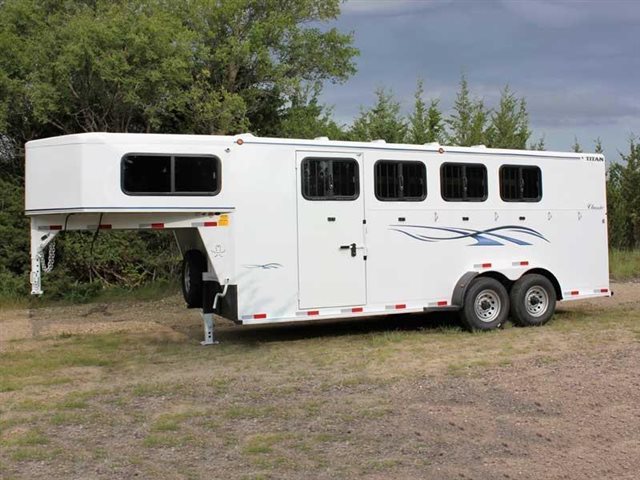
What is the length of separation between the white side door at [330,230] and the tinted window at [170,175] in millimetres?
1213

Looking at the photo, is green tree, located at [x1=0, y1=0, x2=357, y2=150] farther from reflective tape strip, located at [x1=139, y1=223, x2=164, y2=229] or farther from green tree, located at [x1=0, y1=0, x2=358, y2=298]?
reflective tape strip, located at [x1=139, y1=223, x2=164, y2=229]

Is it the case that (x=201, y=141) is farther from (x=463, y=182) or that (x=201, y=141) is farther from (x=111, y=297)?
(x=111, y=297)

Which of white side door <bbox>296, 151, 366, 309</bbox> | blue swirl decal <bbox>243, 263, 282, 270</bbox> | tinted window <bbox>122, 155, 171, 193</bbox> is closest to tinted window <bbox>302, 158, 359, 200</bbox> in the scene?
white side door <bbox>296, 151, 366, 309</bbox>

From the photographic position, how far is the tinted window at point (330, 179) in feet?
30.9

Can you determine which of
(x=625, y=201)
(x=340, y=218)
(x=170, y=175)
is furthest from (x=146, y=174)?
(x=625, y=201)

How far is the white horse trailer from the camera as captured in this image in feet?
28.3

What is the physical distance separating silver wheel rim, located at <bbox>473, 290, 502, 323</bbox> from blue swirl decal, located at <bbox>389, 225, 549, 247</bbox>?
767 mm

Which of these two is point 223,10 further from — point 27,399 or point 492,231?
point 27,399

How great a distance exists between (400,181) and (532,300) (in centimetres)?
298

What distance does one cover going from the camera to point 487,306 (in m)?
10.6

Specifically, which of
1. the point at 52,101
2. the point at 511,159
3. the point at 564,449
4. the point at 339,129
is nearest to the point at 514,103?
the point at 339,129

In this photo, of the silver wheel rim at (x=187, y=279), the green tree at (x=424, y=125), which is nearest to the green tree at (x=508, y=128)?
the green tree at (x=424, y=125)

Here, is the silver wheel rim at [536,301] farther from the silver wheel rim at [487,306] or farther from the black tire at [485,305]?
the silver wheel rim at [487,306]

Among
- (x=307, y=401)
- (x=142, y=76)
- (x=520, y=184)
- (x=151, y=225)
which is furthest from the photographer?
(x=142, y=76)
